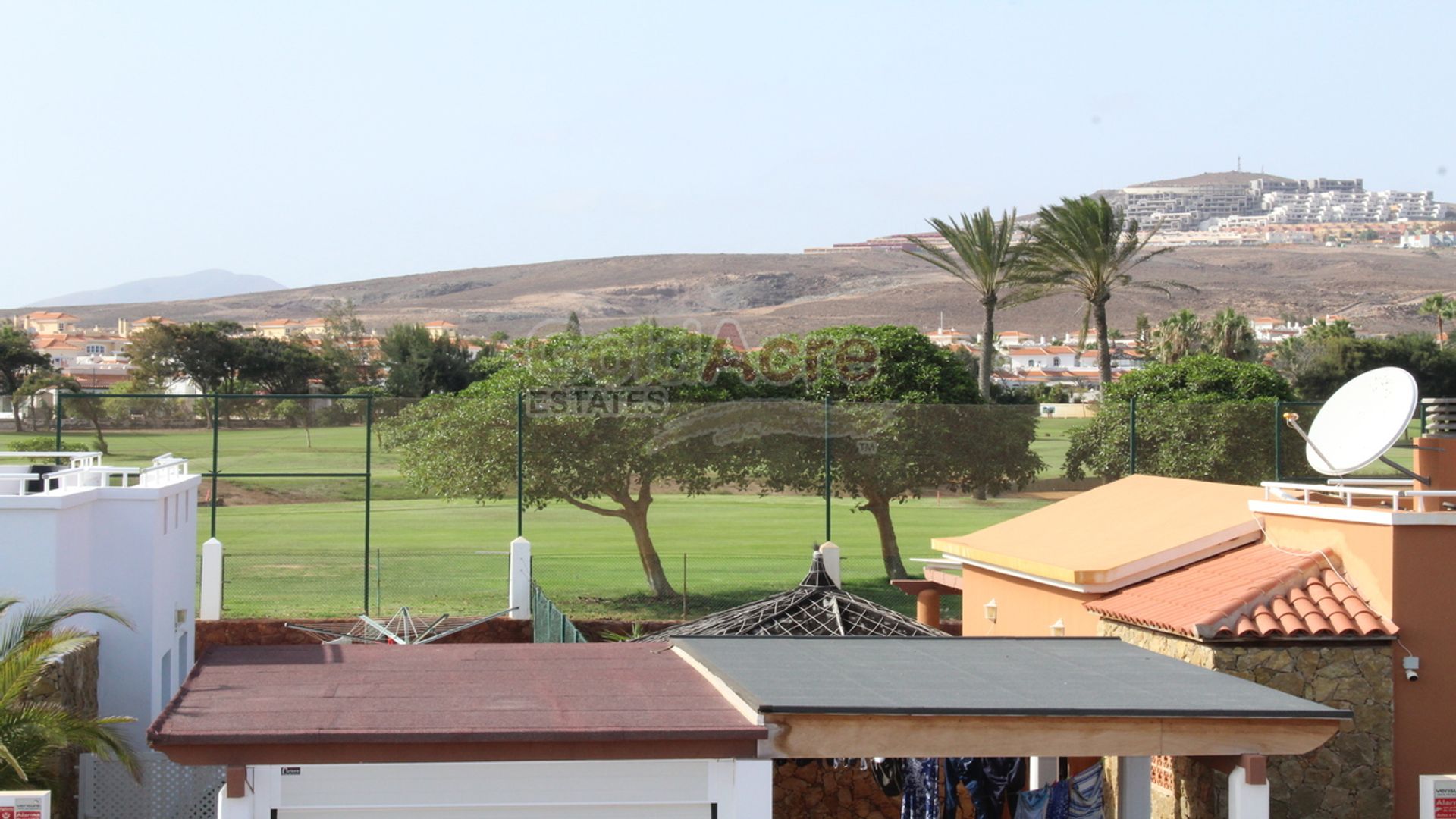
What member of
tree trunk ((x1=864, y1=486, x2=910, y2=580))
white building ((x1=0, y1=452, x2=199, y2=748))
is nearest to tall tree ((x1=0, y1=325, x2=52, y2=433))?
tree trunk ((x1=864, y1=486, x2=910, y2=580))

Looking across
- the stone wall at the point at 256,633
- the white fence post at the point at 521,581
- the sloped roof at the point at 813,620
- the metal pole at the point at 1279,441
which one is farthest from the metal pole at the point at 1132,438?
the stone wall at the point at 256,633

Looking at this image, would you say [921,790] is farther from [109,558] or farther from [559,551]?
[559,551]

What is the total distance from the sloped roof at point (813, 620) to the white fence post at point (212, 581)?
25.2ft

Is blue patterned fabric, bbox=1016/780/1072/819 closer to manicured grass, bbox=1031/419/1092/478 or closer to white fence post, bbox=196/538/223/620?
white fence post, bbox=196/538/223/620

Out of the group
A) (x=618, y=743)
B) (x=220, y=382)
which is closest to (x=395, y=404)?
(x=618, y=743)

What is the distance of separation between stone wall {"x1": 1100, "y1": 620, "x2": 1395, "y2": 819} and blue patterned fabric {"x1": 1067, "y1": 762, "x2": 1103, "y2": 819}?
584mm

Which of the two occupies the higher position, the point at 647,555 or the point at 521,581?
the point at 521,581

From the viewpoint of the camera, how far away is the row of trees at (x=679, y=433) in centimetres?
2220

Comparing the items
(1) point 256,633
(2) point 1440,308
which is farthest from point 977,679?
(2) point 1440,308

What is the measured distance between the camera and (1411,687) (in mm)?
11414

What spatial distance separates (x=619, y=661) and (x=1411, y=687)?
6105mm

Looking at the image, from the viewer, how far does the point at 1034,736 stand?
9.24 metres

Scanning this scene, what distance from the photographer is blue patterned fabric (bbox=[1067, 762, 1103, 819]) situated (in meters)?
11.4

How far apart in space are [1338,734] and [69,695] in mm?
10115
